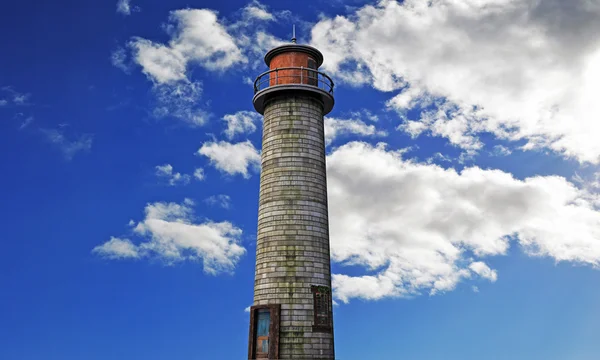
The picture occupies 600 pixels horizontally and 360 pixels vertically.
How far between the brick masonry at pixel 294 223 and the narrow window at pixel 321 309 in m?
0.24

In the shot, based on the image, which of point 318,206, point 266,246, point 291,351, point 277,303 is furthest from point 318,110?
point 291,351

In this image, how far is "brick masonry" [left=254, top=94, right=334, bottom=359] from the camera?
82.8 feet

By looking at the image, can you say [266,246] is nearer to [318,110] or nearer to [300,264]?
[300,264]

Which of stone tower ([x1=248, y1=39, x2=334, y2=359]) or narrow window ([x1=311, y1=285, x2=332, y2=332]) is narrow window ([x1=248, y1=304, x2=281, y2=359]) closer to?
stone tower ([x1=248, y1=39, x2=334, y2=359])

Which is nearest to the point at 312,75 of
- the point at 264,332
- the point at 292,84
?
the point at 292,84

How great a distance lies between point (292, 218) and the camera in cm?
2659

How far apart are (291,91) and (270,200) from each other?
587 cm

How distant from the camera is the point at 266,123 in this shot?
2916 cm

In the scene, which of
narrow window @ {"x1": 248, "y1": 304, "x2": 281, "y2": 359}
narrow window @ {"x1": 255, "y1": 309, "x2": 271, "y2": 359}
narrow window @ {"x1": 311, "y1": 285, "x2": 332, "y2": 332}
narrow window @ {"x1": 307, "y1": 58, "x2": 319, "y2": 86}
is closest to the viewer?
narrow window @ {"x1": 248, "y1": 304, "x2": 281, "y2": 359}

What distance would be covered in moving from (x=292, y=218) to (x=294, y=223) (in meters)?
0.26

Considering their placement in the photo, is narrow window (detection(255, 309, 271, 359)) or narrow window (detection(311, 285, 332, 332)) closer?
narrow window (detection(255, 309, 271, 359))

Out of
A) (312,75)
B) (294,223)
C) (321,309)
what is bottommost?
(321,309)

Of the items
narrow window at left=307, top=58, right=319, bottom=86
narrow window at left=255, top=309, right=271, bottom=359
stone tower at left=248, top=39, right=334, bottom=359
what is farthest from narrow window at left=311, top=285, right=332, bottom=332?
narrow window at left=307, top=58, right=319, bottom=86

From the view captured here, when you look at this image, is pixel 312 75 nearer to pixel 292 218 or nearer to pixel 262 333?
pixel 292 218
